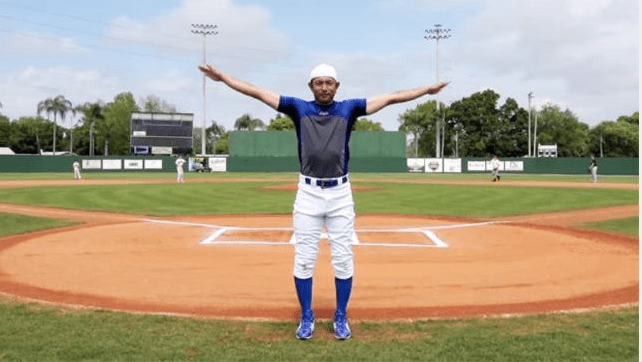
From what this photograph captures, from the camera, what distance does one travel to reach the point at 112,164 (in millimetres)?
58438

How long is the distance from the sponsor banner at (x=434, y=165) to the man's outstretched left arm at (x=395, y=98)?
57981mm

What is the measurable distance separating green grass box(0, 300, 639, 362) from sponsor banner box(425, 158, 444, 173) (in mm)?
57615

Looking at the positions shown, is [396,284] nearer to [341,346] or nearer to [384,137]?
[341,346]

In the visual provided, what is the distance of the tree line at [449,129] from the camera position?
8919cm

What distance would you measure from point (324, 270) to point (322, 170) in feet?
10.6

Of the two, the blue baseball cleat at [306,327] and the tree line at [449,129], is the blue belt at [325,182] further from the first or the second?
the tree line at [449,129]

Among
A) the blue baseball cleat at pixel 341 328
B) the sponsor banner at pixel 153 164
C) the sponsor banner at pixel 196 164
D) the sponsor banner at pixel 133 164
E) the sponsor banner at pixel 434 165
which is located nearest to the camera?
the blue baseball cleat at pixel 341 328

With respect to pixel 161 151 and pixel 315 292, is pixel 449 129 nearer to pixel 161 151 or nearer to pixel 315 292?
pixel 161 151

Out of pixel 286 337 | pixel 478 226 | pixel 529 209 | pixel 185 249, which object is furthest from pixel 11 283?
pixel 529 209

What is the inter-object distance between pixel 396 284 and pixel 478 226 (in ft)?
23.0

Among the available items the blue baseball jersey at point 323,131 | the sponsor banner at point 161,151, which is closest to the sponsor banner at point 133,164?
the sponsor banner at point 161,151

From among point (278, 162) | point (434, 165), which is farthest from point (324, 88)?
point (434, 165)

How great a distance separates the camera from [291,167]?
197ft

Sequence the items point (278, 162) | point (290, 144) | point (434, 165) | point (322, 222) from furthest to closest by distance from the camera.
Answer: point (290, 144)
point (434, 165)
point (278, 162)
point (322, 222)
